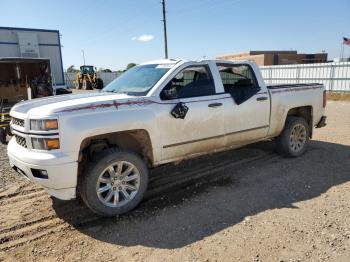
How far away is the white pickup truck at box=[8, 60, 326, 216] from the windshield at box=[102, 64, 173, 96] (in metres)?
0.02

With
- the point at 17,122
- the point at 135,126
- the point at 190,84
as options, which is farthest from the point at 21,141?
the point at 190,84

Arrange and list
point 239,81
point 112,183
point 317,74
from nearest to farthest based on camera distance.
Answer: point 112,183 < point 239,81 < point 317,74

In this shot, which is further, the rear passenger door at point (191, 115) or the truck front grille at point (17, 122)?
the rear passenger door at point (191, 115)

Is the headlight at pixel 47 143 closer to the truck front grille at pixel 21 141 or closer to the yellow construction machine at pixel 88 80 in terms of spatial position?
the truck front grille at pixel 21 141

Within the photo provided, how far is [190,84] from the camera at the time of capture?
188 inches

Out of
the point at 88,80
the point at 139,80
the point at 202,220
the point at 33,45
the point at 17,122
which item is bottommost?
the point at 202,220

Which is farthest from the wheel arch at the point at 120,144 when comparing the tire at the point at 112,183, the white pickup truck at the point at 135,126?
the tire at the point at 112,183

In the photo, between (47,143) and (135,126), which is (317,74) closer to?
(135,126)

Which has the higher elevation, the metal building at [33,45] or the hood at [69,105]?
the metal building at [33,45]

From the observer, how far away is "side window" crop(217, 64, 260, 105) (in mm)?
5235

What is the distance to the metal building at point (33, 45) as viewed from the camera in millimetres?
15711

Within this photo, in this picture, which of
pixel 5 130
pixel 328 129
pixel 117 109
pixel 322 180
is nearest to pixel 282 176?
pixel 322 180

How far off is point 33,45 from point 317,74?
1707cm

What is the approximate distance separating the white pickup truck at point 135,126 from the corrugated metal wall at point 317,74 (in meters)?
15.4
